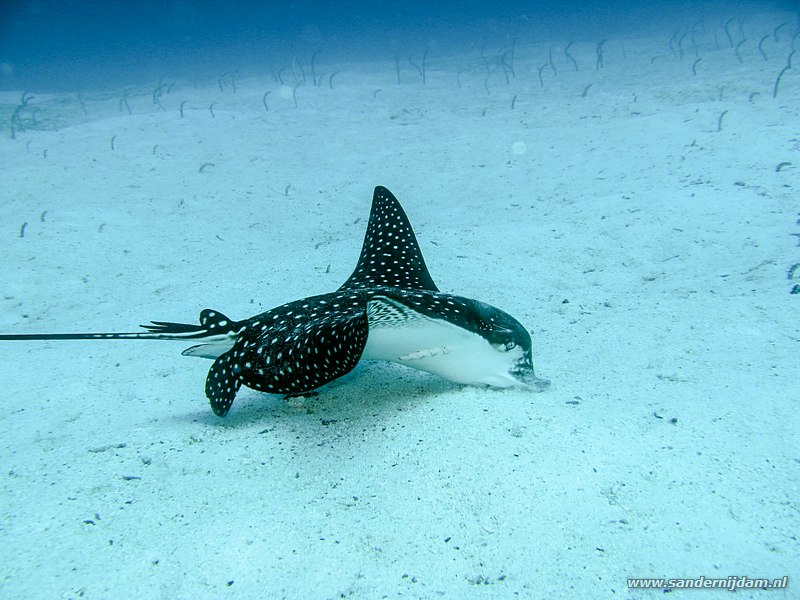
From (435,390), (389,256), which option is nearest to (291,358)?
(435,390)

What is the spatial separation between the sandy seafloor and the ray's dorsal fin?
0.86 meters

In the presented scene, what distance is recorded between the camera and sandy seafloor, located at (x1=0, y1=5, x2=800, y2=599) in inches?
79.7

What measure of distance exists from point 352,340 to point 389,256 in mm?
2082

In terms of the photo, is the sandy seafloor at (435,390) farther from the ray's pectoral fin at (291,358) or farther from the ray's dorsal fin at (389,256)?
the ray's dorsal fin at (389,256)

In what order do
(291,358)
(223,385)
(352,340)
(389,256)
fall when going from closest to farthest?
(352,340), (291,358), (223,385), (389,256)

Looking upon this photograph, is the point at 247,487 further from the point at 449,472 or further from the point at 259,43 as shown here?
the point at 259,43

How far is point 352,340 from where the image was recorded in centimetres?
237

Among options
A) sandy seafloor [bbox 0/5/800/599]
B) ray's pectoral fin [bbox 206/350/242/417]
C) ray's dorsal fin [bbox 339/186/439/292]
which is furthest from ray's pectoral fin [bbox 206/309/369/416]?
ray's dorsal fin [bbox 339/186/439/292]

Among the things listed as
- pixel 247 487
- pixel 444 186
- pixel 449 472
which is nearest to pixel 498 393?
pixel 449 472

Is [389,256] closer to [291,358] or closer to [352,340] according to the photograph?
[291,358]

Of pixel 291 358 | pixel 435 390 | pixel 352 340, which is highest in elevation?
pixel 352 340

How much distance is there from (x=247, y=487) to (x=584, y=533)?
1784mm

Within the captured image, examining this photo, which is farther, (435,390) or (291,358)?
(435,390)

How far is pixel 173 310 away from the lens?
528cm
